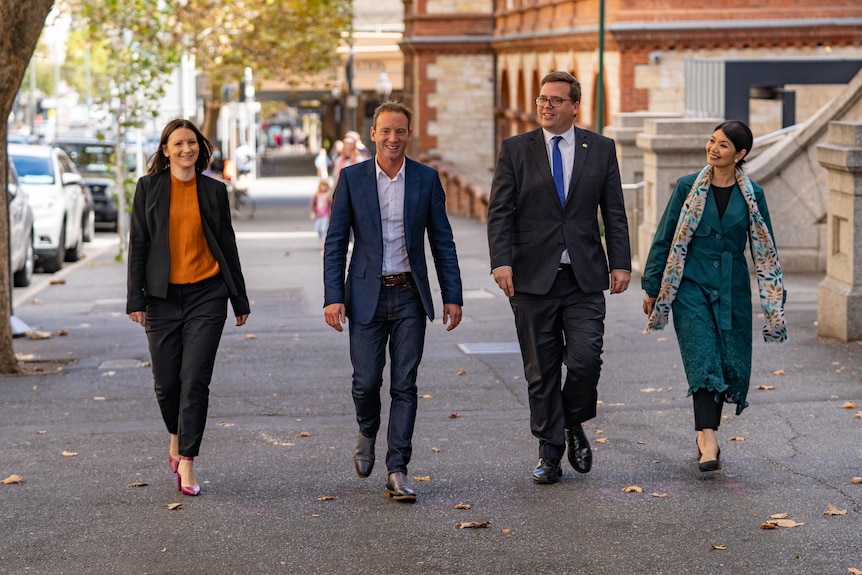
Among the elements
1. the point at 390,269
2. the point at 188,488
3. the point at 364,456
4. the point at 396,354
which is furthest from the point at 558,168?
the point at 188,488

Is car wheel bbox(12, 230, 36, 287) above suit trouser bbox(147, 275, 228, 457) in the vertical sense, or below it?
below

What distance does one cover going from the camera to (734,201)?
7.83m

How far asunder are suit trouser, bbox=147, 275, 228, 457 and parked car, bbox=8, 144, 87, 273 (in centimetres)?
1555

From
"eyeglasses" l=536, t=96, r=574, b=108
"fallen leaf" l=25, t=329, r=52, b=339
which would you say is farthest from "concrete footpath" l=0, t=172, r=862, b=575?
"eyeglasses" l=536, t=96, r=574, b=108

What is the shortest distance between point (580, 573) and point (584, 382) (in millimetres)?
1603

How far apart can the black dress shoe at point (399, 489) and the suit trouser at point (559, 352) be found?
717mm

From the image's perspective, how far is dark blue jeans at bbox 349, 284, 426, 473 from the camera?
7398 mm

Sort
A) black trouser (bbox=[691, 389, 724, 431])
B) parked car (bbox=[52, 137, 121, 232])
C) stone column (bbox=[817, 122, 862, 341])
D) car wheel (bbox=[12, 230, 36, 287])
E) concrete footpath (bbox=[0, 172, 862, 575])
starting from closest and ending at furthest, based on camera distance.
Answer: concrete footpath (bbox=[0, 172, 862, 575]) → black trouser (bbox=[691, 389, 724, 431]) → stone column (bbox=[817, 122, 862, 341]) → car wheel (bbox=[12, 230, 36, 287]) → parked car (bbox=[52, 137, 121, 232])

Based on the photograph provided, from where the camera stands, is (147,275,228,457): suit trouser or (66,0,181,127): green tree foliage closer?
Answer: (147,275,228,457): suit trouser

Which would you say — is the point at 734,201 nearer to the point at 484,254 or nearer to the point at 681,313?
the point at 681,313

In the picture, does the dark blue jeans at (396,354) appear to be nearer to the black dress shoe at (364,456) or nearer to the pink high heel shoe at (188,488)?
the black dress shoe at (364,456)

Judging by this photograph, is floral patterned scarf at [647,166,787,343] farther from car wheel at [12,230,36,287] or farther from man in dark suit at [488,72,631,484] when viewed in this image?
car wheel at [12,230,36,287]

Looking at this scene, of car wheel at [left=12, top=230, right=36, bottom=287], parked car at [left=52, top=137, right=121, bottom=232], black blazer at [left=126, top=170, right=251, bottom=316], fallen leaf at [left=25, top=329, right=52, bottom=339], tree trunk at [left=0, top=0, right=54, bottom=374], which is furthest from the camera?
parked car at [left=52, top=137, right=121, bottom=232]

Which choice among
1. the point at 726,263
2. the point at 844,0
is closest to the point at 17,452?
the point at 726,263
